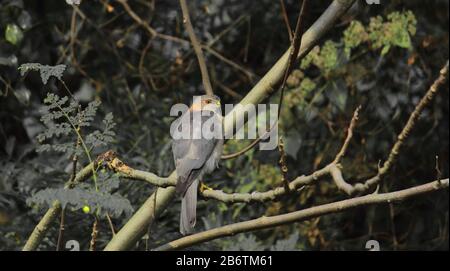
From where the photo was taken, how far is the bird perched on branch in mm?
3127

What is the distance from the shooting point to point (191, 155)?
3.28m

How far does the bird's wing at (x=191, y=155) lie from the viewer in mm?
3141

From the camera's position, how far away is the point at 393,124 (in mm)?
4840

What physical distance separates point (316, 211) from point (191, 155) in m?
0.98

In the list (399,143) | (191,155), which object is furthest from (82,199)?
(191,155)

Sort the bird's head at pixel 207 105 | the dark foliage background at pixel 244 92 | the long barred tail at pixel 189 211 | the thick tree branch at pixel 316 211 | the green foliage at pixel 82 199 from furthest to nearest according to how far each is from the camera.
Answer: the dark foliage background at pixel 244 92, the bird's head at pixel 207 105, the long barred tail at pixel 189 211, the green foliage at pixel 82 199, the thick tree branch at pixel 316 211

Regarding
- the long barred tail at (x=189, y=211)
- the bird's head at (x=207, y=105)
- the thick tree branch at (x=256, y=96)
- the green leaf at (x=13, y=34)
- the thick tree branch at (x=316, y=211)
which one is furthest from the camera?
the green leaf at (x=13, y=34)

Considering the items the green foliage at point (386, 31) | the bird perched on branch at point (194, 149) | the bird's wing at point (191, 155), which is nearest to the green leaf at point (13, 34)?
the bird perched on branch at point (194, 149)

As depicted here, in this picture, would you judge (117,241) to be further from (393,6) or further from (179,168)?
(393,6)

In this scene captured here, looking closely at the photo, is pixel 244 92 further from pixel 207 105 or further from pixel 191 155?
pixel 191 155

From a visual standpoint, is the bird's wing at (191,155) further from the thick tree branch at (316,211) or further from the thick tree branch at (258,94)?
the thick tree branch at (316,211)

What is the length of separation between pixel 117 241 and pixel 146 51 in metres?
2.20

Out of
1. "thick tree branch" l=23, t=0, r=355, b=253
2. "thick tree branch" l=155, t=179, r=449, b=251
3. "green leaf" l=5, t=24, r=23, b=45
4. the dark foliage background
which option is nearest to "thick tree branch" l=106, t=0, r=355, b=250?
"thick tree branch" l=23, t=0, r=355, b=253

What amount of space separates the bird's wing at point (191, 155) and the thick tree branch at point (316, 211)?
457 millimetres
